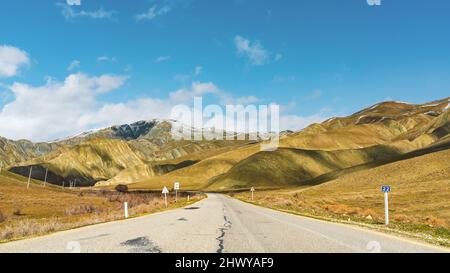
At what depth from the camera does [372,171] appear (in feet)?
373

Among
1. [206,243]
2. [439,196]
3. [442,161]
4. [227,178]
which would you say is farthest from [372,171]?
[206,243]

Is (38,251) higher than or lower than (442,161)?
lower
